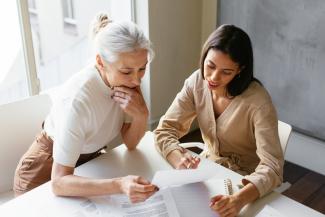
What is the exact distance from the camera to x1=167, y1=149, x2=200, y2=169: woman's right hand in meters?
1.35

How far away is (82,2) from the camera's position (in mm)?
2684

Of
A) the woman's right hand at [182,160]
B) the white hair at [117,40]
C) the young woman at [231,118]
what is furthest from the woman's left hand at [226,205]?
the white hair at [117,40]

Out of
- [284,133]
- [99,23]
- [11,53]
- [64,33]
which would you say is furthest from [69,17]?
[284,133]

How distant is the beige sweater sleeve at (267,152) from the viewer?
4.04ft

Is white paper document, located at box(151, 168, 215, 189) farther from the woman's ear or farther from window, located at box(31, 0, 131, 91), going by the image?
window, located at box(31, 0, 131, 91)

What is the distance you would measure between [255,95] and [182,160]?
398mm

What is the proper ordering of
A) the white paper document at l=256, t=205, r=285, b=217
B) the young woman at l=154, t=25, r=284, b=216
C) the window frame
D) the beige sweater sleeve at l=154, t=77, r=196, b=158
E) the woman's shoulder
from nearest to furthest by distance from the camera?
1. the white paper document at l=256, t=205, r=285, b=217
2. the young woman at l=154, t=25, r=284, b=216
3. the woman's shoulder
4. the beige sweater sleeve at l=154, t=77, r=196, b=158
5. the window frame

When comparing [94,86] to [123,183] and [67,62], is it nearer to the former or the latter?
[123,183]

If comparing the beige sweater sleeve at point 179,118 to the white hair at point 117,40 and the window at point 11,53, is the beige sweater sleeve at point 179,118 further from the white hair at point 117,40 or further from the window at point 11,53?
the window at point 11,53

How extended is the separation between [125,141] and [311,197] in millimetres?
1503

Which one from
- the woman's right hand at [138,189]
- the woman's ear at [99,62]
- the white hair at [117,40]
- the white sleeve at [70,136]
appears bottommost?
the woman's right hand at [138,189]

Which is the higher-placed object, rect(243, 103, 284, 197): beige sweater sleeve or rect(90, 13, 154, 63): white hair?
rect(90, 13, 154, 63): white hair

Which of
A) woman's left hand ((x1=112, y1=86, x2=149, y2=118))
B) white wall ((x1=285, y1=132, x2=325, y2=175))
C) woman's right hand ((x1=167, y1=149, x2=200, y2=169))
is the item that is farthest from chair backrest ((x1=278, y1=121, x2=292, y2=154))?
white wall ((x1=285, y1=132, x2=325, y2=175))

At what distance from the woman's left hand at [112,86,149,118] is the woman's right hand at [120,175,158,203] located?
348 millimetres
